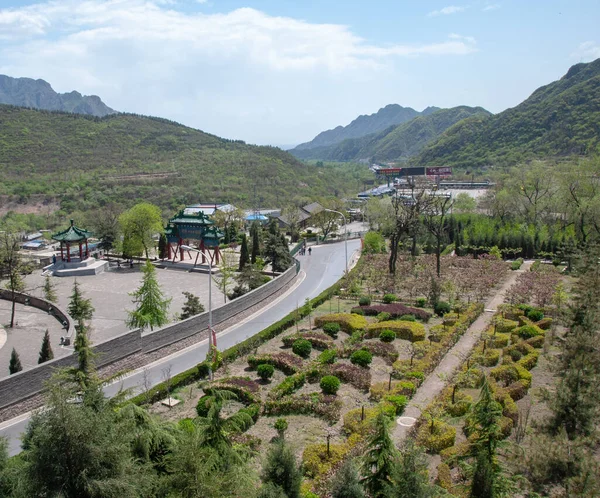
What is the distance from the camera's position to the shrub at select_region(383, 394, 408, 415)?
58.7 ft

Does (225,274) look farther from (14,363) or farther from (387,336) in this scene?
(14,363)

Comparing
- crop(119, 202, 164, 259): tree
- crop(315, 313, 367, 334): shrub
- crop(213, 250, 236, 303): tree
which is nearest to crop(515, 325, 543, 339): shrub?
crop(315, 313, 367, 334): shrub

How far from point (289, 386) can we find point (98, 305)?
19214mm

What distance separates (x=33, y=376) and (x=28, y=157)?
9071cm

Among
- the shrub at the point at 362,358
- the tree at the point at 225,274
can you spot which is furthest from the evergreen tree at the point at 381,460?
the tree at the point at 225,274

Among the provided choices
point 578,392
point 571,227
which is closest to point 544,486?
point 578,392

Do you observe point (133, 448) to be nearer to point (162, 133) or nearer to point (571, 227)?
point (571, 227)

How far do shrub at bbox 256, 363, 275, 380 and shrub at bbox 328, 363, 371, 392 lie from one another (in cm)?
240

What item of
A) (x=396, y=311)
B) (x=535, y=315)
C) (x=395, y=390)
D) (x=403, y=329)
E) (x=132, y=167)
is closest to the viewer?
(x=395, y=390)

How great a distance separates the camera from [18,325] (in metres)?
29.7

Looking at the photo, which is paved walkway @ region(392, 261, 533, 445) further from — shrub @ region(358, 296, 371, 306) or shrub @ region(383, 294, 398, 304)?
shrub @ region(358, 296, 371, 306)

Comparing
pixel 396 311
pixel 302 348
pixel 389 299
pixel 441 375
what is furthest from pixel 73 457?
pixel 389 299

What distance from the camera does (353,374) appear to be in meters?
20.8

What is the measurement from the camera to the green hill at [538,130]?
97.9 meters
